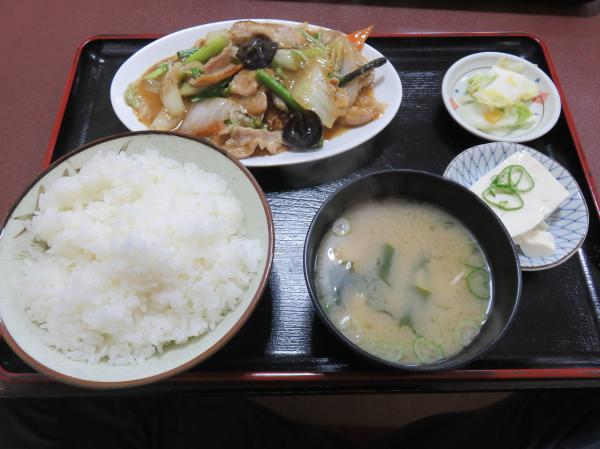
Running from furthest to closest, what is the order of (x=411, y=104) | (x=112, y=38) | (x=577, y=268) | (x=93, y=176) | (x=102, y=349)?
(x=112, y=38), (x=411, y=104), (x=577, y=268), (x=93, y=176), (x=102, y=349)

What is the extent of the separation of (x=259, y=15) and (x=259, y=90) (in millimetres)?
1134

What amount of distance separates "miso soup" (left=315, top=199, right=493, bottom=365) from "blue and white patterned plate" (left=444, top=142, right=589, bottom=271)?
0.39 m

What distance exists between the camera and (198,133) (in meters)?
2.54

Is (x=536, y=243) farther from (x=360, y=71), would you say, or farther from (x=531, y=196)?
(x=360, y=71)

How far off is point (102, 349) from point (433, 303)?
4.28 ft

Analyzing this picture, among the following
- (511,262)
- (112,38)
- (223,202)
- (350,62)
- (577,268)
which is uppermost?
(112,38)

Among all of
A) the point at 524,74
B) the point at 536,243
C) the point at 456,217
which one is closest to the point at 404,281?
the point at 456,217

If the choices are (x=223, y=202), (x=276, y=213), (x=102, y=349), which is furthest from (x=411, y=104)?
(x=102, y=349)

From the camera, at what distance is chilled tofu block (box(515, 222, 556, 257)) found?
2006 mm

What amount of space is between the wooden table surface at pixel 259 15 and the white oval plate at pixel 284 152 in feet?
1.68

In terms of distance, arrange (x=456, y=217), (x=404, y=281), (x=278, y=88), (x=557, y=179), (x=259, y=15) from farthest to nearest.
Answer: (x=259, y=15) < (x=278, y=88) < (x=557, y=179) < (x=456, y=217) < (x=404, y=281)

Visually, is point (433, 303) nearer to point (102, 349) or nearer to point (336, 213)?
point (336, 213)

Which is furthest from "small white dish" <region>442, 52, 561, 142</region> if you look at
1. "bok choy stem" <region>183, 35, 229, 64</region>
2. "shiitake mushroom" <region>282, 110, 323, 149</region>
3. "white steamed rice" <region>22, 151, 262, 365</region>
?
"white steamed rice" <region>22, 151, 262, 365</region>

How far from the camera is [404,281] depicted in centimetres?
184
